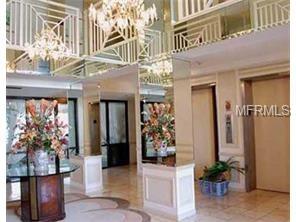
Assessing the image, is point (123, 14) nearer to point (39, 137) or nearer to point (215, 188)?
point (39, 137)

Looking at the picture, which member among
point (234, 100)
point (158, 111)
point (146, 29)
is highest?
point (146, 29)

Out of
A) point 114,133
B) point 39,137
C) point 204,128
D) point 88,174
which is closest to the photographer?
point 39,137

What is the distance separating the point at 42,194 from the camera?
14.9 feet

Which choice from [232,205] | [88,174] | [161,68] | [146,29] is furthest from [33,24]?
[232,205]

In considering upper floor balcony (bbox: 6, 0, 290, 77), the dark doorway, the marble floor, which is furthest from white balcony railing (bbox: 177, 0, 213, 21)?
the dark doorway

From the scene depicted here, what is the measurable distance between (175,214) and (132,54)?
329cm

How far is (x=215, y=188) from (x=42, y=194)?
3.29 m

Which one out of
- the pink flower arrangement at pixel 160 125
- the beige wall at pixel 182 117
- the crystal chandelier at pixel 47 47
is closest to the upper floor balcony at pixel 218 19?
the beige wall at pixel 182 117

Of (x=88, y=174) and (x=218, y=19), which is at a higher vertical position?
(x=218, y=19)

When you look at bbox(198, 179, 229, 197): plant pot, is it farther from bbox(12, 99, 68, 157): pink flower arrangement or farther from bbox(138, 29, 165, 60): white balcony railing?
bbox(12, 99, 68, 157): pink flower arrangement

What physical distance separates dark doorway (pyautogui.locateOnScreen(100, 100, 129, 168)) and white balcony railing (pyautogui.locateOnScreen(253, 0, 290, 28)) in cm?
712

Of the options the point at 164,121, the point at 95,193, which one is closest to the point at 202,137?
the point at 164,121

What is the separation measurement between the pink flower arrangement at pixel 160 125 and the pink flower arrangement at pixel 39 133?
5.00 ft

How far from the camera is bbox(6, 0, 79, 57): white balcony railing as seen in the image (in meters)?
5.45
